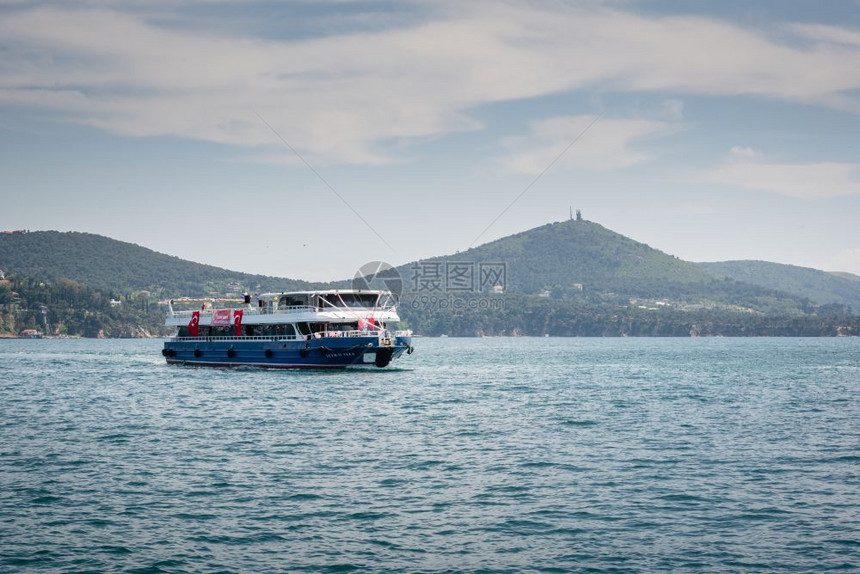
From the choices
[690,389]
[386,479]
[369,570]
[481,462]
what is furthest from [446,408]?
[369,570]

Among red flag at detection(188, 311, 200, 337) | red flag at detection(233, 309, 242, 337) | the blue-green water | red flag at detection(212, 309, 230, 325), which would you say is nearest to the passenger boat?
red flag at detection(233, 309, 242, 337)

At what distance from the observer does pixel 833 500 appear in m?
26.9

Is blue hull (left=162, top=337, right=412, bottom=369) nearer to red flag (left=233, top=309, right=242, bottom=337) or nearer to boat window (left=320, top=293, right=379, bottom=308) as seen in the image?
red flag (left=233, top=309, right=242, bottom=337)

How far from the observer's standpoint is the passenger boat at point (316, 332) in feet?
260

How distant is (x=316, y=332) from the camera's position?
8119cm

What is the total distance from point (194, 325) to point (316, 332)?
24.8m

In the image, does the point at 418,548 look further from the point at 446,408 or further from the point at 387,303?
the point at 387,303

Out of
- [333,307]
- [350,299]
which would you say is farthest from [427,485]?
[350,299]

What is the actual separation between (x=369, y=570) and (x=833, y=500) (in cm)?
1602

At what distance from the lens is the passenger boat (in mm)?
79312

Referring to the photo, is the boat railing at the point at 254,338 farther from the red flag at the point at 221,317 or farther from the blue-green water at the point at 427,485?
the blue-green water at the point at 427,485

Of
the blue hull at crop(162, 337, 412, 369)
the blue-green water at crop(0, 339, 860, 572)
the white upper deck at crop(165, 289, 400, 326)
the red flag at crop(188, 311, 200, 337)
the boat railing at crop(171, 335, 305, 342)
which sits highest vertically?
the white upper deck at crop(165, 289, 400, 326)

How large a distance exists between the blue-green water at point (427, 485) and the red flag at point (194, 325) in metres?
39.5

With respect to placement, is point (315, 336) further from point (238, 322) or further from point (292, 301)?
point (238, 322)
